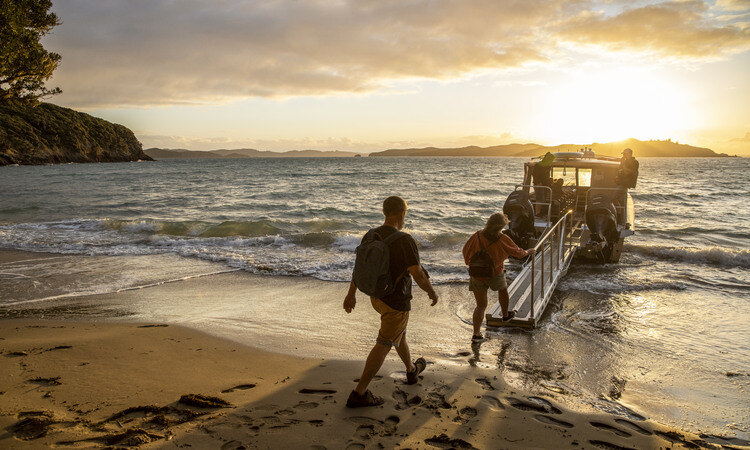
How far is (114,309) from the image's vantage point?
7191mm

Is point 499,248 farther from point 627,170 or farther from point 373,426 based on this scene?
point 627,170

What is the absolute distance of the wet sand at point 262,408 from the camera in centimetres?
330

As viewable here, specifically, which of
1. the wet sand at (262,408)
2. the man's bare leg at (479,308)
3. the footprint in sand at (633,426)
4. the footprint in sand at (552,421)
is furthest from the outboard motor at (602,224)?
the footprint in sand at (552,421)

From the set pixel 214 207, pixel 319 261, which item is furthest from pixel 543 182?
pixel 214 207

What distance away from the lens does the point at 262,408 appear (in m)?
3.77

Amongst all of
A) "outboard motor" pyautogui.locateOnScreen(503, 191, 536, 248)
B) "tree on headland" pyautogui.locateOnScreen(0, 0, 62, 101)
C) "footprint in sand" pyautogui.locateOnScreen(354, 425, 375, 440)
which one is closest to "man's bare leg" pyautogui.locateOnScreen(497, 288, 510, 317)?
"footprint in sand" pyautogui.locateOnScreen(354, 425, 375, 440)

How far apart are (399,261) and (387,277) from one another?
7.0 inches

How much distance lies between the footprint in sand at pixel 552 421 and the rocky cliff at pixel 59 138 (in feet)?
245

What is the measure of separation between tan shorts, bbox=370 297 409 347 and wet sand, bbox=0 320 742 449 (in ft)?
1.91

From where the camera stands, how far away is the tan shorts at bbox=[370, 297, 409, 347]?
12.8 feet

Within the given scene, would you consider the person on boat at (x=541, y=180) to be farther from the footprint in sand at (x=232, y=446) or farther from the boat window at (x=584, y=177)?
the footprint in sand at (x=232, y=446)

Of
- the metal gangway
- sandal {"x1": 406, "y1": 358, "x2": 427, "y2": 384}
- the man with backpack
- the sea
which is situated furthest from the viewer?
the metal gangway

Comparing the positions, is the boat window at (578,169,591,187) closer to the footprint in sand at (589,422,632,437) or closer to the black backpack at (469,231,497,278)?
the black backpack at (469,231,497,278)

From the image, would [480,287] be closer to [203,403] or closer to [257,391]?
[257,391]
